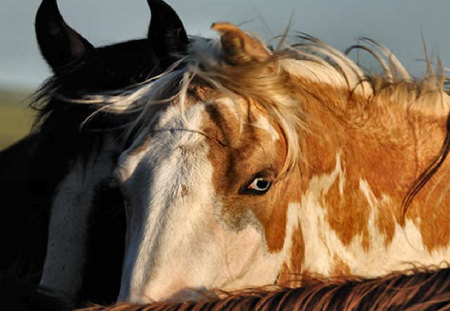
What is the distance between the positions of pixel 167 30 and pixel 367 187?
1.24 m

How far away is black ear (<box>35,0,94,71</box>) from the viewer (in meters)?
4.34

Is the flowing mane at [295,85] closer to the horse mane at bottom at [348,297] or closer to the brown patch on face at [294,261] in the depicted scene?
the brown patch on face at [294,261]

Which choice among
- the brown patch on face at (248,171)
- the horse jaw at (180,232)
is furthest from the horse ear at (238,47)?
the horse jaw at (180,232)

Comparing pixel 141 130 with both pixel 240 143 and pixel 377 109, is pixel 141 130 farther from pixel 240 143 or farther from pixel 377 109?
pixel 377 109

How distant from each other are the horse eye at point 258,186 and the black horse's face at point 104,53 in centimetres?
88

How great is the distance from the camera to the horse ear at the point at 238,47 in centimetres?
328

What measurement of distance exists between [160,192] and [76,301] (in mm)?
940

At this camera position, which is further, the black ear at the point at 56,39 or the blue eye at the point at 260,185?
the black ear at the point at 56,39

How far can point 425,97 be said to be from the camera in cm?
389

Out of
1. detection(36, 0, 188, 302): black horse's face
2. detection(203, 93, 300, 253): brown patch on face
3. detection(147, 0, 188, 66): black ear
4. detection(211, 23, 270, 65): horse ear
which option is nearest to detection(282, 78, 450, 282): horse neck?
detection(203, 93, 300, 253): brown patch on face

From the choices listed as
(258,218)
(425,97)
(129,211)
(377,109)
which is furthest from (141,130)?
(425,97)

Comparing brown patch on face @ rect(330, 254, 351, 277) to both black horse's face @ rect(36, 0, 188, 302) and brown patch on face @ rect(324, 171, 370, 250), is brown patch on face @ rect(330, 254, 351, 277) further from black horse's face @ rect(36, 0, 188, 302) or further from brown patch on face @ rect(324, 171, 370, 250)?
black horse's face @ rect(36, 0, 188, 302)

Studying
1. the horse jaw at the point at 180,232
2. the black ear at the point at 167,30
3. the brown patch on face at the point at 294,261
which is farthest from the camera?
the black ear at the point at 167,30

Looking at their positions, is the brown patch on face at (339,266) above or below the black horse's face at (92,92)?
below
